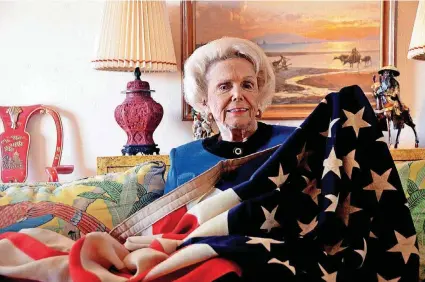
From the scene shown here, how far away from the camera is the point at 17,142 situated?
94.9 inches

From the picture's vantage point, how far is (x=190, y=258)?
969 millimetres

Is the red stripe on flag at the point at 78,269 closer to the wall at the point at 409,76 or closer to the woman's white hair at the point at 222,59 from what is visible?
the woman's white hair at the point at 222,59

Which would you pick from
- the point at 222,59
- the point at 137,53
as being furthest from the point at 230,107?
the point at 137,53

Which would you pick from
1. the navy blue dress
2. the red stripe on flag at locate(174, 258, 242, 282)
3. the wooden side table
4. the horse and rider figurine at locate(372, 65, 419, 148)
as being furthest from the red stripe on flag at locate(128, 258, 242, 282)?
the horse and rider figurine at locate(372, 65, 419, 148)

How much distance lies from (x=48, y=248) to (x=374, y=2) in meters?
1.84

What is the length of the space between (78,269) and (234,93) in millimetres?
756

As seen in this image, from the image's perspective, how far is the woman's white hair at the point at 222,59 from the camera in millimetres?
1646

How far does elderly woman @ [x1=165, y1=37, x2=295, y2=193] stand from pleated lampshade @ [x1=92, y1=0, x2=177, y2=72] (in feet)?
1.59

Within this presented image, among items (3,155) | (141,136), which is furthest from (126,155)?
(3,155)

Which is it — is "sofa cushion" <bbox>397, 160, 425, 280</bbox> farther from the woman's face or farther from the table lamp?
the table lamp

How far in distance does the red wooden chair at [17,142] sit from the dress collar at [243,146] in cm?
103

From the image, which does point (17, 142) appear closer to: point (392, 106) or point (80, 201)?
point (80, 201)

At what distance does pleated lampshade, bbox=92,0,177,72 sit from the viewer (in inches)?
84.5

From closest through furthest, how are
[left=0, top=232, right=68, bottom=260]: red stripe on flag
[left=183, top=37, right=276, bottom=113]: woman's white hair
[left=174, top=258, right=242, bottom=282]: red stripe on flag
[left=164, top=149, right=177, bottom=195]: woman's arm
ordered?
[left=174, top=258, right=242, bottom=282]: red stripe on flag < [left=0, top=232, right=68, bottom=260]: red stripe on flag < [left=164, top=149, right=177, bottom=195]: woman's arm < [left=183, top=37, right=276, bottom=113]: woman's white hair
